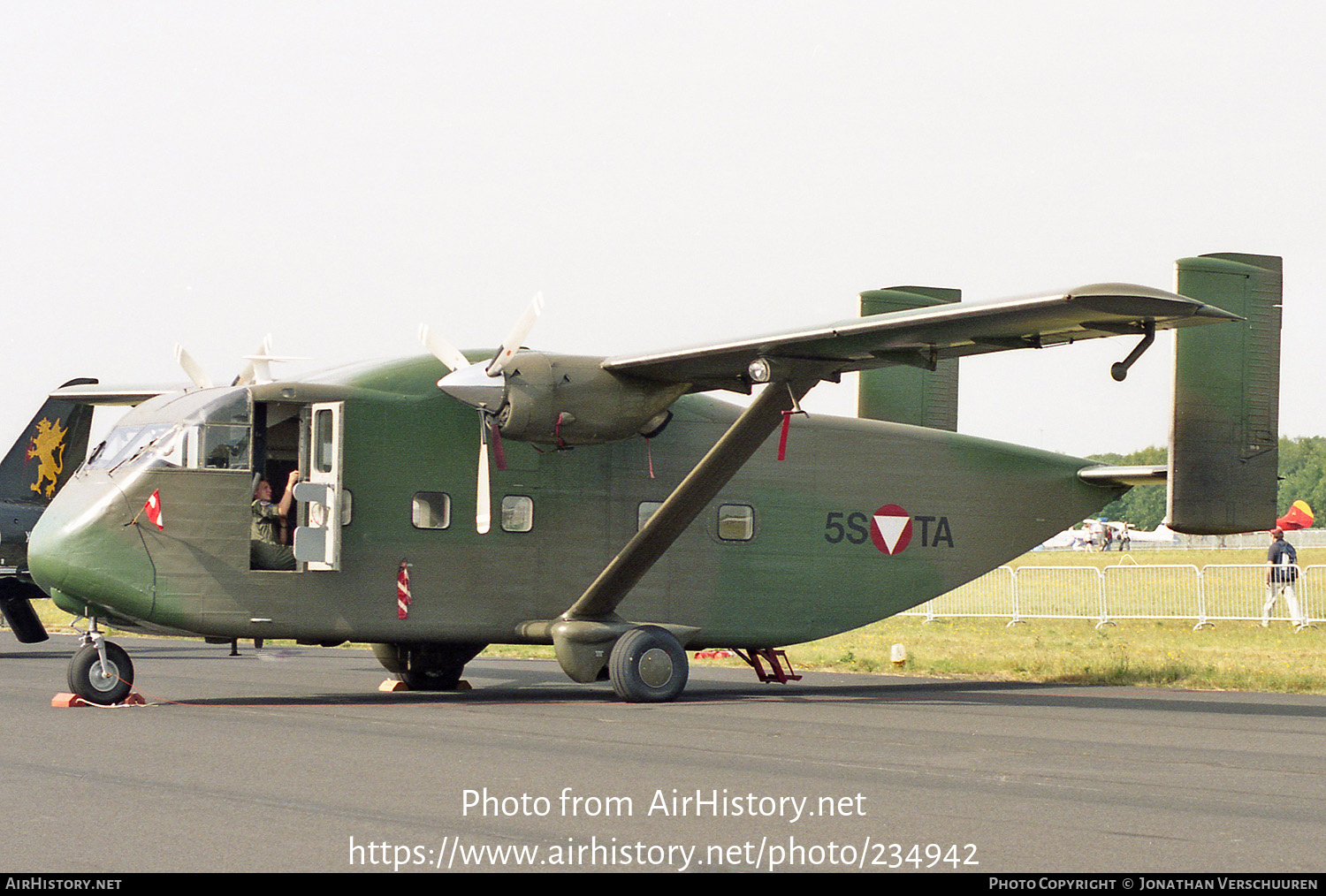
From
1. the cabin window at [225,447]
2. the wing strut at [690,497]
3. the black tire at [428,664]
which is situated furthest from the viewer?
the black tire at [428,664]

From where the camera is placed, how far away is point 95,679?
50.4 ft

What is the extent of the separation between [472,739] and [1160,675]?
11.9m

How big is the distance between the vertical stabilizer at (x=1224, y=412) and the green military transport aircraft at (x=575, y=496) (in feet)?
0.10

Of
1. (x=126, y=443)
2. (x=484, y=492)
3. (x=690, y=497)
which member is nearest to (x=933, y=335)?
(x=690, y=497)

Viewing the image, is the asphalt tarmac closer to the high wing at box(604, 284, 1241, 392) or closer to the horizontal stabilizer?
the horizontal stabilizer

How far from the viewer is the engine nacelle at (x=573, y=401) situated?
15414 mm

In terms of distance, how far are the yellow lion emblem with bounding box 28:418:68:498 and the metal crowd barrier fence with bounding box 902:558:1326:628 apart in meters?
18.6

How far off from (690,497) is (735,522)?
2192mm

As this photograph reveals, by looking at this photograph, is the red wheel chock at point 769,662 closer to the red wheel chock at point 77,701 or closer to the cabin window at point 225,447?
the cabin window at point 225,447

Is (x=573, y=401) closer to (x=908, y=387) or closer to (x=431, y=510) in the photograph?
(x=431, y=510)

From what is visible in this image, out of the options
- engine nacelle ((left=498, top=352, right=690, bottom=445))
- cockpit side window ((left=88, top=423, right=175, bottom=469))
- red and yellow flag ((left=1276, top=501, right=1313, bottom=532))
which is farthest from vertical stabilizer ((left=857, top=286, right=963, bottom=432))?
red and yellow flag ((left=1276, top=501, right=1313, bottom=532))

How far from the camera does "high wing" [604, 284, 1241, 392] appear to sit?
1271 centimetres

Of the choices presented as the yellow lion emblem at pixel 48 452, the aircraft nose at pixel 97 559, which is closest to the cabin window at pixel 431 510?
the aircraft nose at pixel 97 559

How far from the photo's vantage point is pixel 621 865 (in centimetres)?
682
